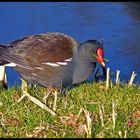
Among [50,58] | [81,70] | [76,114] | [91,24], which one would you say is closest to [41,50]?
[50,58]

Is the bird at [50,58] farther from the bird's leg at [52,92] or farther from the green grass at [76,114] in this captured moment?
the green grass at [76,114]

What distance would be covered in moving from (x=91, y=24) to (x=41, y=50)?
396 centimetres

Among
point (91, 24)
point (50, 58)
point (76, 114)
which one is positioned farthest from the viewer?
point (91, 24)

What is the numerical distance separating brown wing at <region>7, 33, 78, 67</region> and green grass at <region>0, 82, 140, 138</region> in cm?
36

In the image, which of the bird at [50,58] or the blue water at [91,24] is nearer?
the bird at [50,58]

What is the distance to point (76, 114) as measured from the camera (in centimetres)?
487

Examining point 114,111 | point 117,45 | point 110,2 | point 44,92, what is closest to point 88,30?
point 117,45

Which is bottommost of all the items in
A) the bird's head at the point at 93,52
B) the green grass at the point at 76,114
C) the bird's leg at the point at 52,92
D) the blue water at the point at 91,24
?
the green grass at the point at 76,114

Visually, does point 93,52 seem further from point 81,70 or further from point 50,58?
point 50,58

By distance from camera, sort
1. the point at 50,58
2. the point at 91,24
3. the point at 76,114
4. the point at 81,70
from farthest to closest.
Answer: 1. the point at 91,24
2. the point at 81,70
3. the point at 50,58
4. the point at 76,114

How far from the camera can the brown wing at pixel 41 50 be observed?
204 inches

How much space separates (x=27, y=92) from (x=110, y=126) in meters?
1.07

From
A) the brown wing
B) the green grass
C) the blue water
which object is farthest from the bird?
the blue water

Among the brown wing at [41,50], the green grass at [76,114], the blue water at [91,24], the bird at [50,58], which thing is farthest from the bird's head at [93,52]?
the blue water at [91,24]
